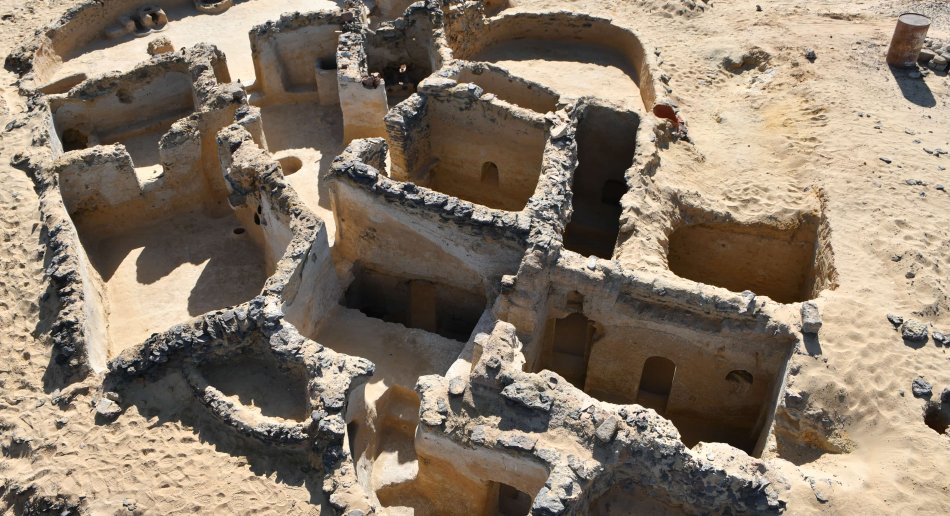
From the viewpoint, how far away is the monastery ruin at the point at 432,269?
9.94 m

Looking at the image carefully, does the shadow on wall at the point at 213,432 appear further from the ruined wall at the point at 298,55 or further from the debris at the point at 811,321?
the ruined wall at the point at 298,55

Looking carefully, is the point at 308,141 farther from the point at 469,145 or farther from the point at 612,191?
the point at 612,191

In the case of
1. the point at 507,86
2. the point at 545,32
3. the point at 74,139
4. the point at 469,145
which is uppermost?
the point at 507,86

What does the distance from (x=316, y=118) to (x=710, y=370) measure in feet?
40.2

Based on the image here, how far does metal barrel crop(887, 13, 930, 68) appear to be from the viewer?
18.0 m

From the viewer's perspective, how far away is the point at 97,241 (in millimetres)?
16328

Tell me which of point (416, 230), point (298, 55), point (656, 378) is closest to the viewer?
point (416, 230)

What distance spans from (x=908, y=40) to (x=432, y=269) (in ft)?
43.0

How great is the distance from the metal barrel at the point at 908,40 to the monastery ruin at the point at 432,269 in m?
5.69

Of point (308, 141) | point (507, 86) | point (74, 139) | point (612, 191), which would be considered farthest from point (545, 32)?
point (74, 139)

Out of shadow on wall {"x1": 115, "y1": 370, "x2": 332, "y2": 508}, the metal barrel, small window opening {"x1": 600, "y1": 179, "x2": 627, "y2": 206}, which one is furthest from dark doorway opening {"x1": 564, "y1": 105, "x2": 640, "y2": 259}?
shadow on wall {"x1": 115, "y1": 370, "x2": 332, "y2": 508}

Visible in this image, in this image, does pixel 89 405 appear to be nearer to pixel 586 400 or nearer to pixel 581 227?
pixel 586 400

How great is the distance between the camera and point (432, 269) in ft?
44.7

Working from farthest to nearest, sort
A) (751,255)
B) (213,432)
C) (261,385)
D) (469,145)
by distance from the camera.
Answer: (469,145) → (751,255) → (261,385) → (213,432)
